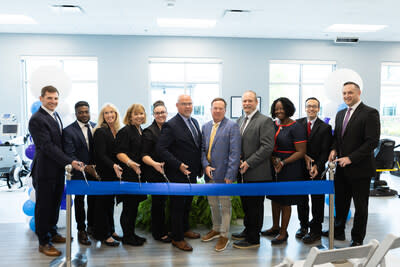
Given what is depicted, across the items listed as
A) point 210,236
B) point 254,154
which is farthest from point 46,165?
point 254,154

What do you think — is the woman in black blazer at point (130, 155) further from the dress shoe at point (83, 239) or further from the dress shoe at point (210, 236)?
the dress shoe at point (210, 236)

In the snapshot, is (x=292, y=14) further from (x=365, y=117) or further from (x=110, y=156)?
(x=110, y=156)

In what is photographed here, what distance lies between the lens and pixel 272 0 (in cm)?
548

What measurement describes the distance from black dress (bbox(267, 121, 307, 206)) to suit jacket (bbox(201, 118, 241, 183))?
1.56 ft

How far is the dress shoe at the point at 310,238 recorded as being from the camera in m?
3.43

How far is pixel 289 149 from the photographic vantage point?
10.5 ft

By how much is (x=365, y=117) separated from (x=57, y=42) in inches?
294

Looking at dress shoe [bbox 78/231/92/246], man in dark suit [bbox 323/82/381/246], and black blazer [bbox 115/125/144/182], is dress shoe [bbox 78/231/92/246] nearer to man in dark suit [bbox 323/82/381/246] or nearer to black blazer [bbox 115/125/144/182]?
black blazer [bbox 115/125/144/182]

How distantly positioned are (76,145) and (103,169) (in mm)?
353

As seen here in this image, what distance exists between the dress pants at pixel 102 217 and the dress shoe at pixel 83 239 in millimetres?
128

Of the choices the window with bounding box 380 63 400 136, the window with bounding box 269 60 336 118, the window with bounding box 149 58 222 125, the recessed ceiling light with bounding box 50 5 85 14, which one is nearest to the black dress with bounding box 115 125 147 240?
the recessed ceiling light with bounding box 50 5 85 14

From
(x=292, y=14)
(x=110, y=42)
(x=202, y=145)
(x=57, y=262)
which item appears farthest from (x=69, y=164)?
(x=110, y=42)

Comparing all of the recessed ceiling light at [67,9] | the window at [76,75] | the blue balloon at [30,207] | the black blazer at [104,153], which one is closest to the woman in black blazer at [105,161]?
the black blazer at [104,153]

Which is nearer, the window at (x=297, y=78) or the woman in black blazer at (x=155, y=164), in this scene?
the woman in black blazer at (x=155, y=164)
